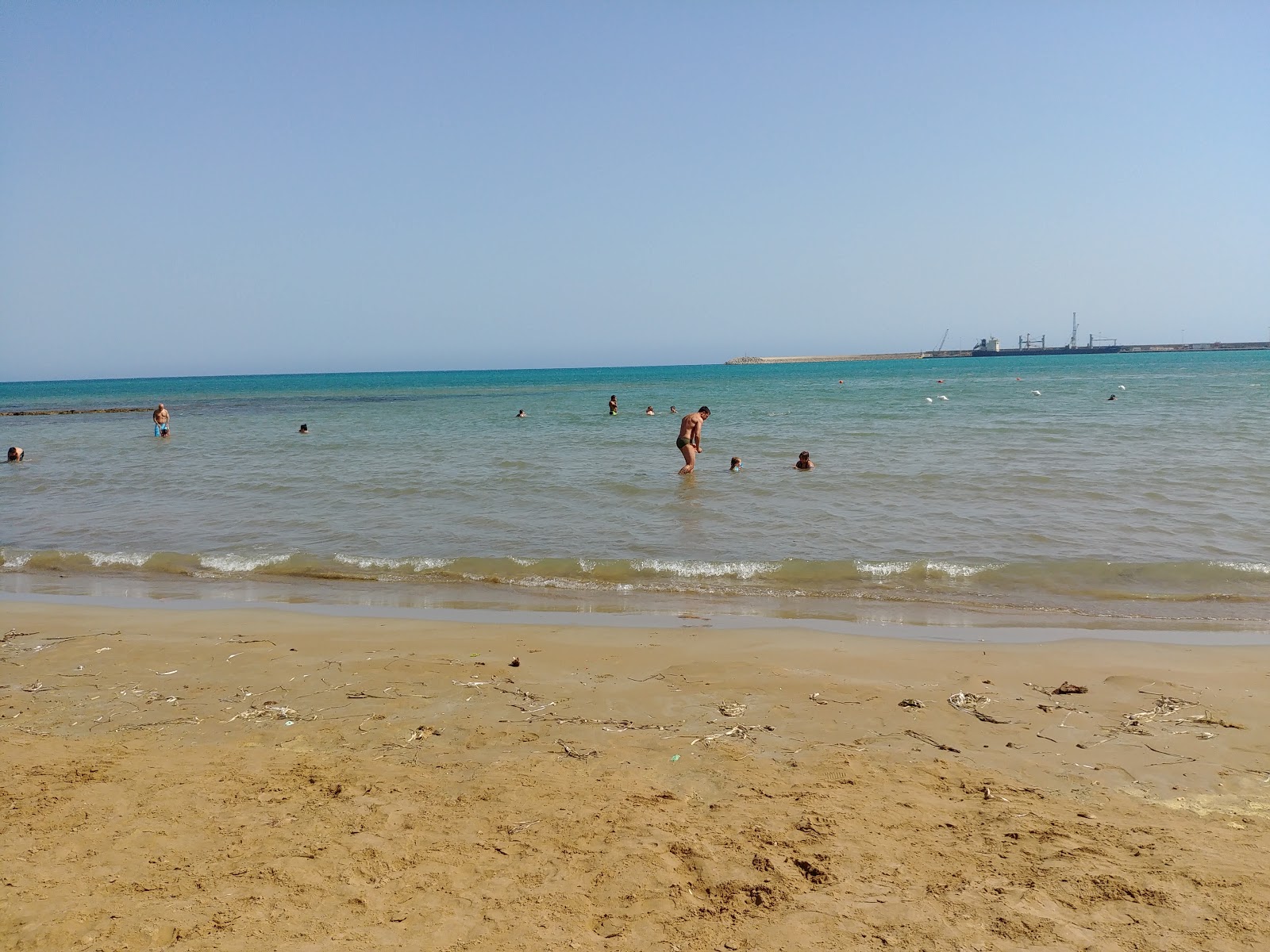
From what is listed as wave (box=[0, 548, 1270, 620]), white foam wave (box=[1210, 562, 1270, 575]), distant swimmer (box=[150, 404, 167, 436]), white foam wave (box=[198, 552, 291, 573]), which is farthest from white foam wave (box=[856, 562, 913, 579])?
distant swimmer (box=[150, 404, 167, 436])

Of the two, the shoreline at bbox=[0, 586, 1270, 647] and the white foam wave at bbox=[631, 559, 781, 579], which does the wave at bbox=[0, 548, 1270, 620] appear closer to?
the white foam wave at bbox=[631, 559, 781, 579]

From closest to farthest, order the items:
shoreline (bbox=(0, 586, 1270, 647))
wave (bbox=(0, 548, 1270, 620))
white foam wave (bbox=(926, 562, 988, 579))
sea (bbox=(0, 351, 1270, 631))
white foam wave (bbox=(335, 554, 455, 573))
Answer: shoreline (bbox=(0, 586, 1270, 647)) < wave (bbox=(0, 548, 1270, 620)) < sea (bbox=(0, 351, 1270, 631)) < white foam wave (bbox=(926, 562, 988, 579)) < white foam wave (bbox=(335, 554, 455, 573))

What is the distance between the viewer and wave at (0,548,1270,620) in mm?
7855

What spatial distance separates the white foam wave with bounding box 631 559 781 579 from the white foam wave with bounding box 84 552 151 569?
5907 millimetres

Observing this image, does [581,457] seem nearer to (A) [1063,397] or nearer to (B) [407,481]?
(B) [407,481]

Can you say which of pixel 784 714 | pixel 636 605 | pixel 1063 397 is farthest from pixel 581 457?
pixel 1063 397

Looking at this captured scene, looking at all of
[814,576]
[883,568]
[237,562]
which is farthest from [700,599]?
[237,562]

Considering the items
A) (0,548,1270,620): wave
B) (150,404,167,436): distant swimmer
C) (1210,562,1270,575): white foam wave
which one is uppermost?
(150,404,167,436): distant swimmer

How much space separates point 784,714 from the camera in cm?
498

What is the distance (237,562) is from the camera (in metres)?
9.70

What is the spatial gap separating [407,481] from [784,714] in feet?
38.4

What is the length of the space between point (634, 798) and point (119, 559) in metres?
8.71

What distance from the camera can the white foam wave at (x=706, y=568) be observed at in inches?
346

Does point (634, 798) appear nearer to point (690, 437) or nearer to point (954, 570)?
point (954, 570)
